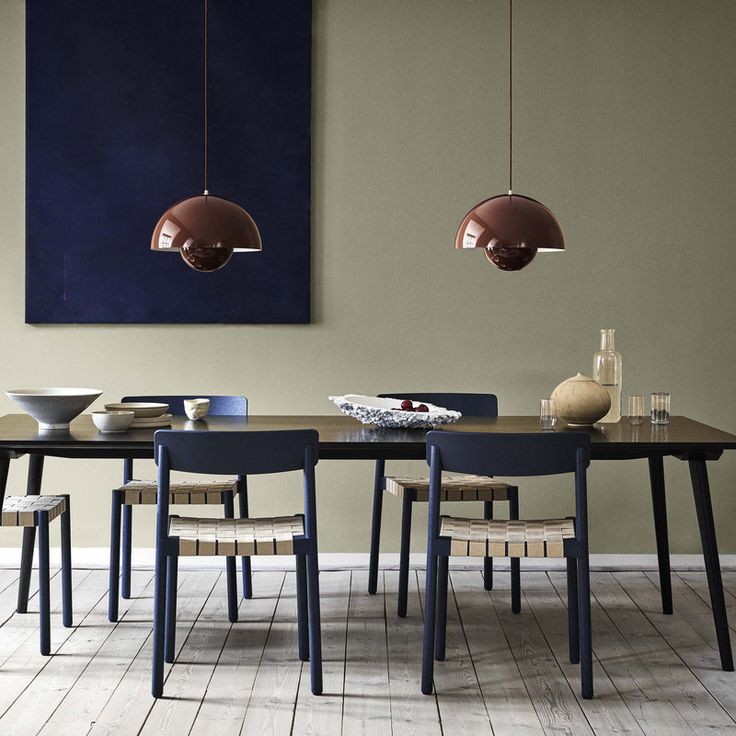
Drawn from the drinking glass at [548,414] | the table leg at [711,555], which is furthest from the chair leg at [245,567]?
the table leg at [711,555]

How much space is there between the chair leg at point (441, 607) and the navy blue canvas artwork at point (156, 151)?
5.73ft

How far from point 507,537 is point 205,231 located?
4.58ft

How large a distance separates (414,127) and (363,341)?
1.01 metres

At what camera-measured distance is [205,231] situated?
10.7ft

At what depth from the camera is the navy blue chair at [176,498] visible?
368 centimetres

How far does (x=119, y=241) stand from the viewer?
4.50 meters

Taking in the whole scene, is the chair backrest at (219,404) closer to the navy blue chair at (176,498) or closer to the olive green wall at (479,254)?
the navy blue chair at (176,498)

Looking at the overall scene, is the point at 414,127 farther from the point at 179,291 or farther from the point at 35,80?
the point at 35,80

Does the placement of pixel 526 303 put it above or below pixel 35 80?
below

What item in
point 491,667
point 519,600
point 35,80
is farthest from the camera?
point 35,80

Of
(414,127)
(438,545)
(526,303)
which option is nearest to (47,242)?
(414,127)

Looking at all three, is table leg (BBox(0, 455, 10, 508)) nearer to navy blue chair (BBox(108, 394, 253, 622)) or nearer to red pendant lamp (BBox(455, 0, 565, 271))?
navy blue chair (BBox(108, 394, 253, 622))

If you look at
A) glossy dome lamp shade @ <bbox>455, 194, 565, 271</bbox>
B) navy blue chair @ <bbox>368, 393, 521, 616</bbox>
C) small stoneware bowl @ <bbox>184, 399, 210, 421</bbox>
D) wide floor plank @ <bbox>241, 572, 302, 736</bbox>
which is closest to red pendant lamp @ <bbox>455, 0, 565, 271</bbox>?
glossy dome lamp shade @ <bbox>455, 194, 565, 271</bbox>

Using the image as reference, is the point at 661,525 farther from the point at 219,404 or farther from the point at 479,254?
the point at 219,404
